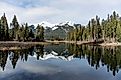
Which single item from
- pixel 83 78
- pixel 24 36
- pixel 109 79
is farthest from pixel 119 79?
pixel 24 36

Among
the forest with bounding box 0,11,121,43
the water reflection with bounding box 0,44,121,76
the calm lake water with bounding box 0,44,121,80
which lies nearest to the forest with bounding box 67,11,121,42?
the forest with bounding box 0,11,121,43

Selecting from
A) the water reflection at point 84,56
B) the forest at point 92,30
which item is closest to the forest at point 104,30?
the forest at point 92,30

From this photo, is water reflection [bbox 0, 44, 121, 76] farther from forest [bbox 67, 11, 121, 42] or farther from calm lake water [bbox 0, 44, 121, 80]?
forest [bbox 67, 11, 121, 42]

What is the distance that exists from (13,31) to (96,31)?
55006mm

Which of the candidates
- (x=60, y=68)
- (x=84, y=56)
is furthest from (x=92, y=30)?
(x=60, y=68)

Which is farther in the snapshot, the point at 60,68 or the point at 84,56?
the point at 84,56

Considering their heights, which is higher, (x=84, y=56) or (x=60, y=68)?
(x=60, y=68)

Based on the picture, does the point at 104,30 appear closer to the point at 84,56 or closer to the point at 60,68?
the point at 84,56

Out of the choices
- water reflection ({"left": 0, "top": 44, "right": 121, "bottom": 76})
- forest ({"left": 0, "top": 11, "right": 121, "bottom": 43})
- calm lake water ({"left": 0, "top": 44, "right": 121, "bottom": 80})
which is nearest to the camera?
calm lake water ({"left": 0, "top": 44, "right": 121, "bottom": 80})

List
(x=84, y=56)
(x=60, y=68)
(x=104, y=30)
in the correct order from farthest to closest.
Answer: (x=104, y=30)
(x=84, y=56)
(x=60, y=68)

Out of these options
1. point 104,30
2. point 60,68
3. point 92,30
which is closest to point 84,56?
point 60,68

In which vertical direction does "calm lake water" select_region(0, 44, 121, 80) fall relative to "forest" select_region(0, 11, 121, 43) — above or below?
below

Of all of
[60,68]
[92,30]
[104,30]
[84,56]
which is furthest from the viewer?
[92,30]

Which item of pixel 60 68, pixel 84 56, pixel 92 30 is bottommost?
pixel 84 56
